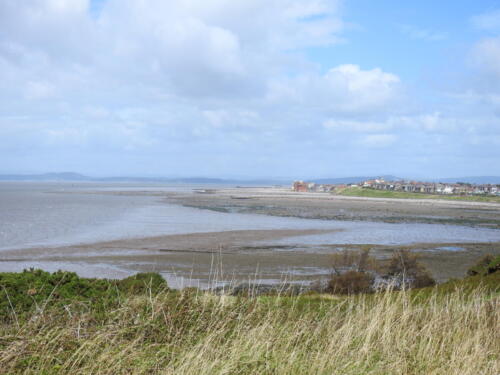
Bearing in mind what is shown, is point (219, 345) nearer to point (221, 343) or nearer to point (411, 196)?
point (221, 343)

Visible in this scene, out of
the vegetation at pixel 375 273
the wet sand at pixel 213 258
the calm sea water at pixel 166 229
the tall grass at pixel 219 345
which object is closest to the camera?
the tall grass at pixel 219 345

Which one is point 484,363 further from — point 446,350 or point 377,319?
point 377,319

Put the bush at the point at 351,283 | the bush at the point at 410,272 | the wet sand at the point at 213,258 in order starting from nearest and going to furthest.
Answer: the bush at the point at 351,283
the bush at the point at 410,272
the wet sand at the point at 213,258

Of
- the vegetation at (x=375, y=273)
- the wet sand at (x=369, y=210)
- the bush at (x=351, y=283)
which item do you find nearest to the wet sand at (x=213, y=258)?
the vegetation at (x=375, y=273)

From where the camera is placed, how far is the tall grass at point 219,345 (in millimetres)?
5375

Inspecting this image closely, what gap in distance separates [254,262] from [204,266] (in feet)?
10.8

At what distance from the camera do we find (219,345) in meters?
5.98

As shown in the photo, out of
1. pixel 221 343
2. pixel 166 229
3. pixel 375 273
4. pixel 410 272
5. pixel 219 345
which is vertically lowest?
pixel 375 273

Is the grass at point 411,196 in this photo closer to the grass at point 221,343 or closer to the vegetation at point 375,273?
the vegetation at point 375,273

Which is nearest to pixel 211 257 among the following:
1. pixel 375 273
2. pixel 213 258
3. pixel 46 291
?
pixel 213 258

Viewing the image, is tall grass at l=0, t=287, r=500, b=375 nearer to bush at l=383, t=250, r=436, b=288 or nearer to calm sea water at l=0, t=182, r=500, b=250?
bush at l=383, t=250, r=436, b=288

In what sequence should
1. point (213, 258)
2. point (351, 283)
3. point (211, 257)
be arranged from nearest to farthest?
point (351, 283) → point (213, 258) → point (211, 257)

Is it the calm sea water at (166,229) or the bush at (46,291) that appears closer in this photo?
the bush at (46,291)

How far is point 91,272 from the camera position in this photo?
84.9ft
